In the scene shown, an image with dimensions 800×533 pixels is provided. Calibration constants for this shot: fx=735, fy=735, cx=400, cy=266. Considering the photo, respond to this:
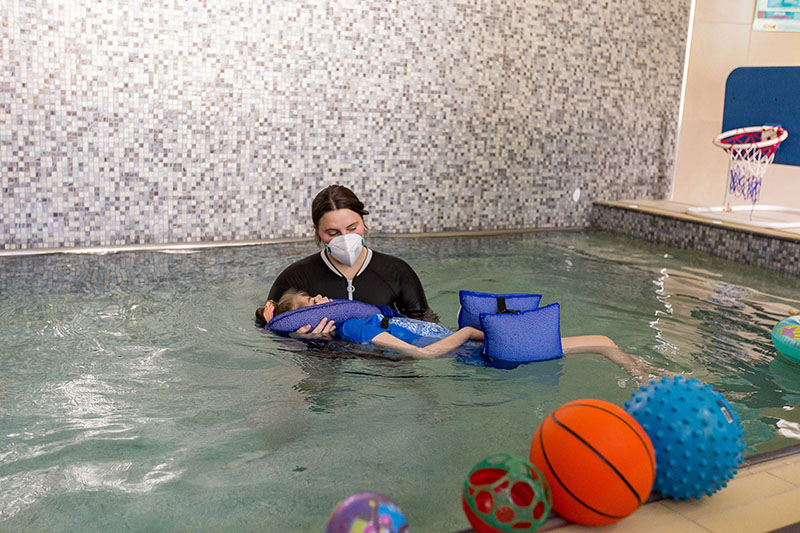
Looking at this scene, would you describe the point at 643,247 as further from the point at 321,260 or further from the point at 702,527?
the point at 702,527

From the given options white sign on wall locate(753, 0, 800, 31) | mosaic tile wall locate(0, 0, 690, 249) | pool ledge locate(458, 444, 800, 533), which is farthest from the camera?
white sign on wall locate(753, 0, 800, 31)

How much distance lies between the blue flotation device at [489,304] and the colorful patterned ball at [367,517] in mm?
1969

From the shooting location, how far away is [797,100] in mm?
8352

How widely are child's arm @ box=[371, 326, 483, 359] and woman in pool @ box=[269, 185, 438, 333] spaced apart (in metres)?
0.56

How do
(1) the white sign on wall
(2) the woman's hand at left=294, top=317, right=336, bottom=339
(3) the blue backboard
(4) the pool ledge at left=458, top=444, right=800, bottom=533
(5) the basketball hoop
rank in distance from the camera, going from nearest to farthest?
1. (4) the pool ledge at left=458, top=444, right=800, bottom=533
2. (2) the woman's hand at left=294, top=317, right=336, bottom=339
3. (3) the blue backboard
4. (5) the basketball hoop
5. (1) the white sign on wall

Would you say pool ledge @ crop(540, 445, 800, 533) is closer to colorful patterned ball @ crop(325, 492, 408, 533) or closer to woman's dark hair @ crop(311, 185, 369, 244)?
colorful patterned ball @ crop(325, 492, 408, 533)

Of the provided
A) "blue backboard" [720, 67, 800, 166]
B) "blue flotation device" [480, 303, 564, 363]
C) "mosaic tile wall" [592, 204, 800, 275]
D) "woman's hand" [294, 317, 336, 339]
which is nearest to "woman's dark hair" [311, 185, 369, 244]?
"woman's hand" [294, 317, 336, 339]

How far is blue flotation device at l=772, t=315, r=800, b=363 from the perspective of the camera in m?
3.93

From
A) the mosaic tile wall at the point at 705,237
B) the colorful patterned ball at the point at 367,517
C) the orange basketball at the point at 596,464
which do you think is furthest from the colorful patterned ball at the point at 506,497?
the mosaic tile wall at the point at 705,237

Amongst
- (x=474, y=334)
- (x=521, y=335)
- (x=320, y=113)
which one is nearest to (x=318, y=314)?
(x=474, y=334)

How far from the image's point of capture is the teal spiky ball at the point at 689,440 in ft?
7.30

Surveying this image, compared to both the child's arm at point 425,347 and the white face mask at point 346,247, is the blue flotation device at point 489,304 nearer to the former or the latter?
the child's arm at point 425,347

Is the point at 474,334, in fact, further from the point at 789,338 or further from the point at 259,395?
the point at 789,338

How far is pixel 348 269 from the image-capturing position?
431 centimetres
